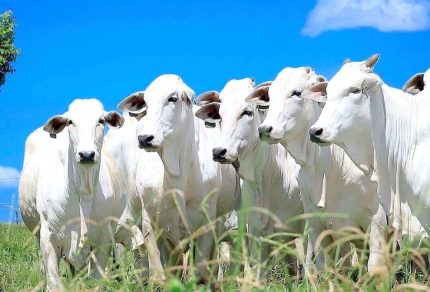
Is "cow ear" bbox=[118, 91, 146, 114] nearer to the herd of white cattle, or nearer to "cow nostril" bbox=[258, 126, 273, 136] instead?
the herd of white cattle

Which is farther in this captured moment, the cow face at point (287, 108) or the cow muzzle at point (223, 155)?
the cow muzzle at point (223, 155)

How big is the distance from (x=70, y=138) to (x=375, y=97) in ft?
11.7

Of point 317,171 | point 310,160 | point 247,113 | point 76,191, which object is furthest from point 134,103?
point 317,171

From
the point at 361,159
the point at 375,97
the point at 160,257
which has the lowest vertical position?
the point at 160,257

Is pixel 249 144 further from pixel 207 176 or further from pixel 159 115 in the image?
pixel 159 115

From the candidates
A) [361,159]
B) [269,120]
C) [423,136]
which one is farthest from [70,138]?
[423,136]

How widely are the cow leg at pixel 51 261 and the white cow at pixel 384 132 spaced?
10.9ft

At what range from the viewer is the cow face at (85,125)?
8375 mm

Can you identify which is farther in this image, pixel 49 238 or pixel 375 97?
pixel 49 238

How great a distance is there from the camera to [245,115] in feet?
29.9

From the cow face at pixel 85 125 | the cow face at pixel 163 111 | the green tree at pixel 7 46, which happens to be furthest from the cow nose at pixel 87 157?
the green tree at pixel 7 46

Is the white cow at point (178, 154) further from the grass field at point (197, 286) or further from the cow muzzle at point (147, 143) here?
the grass field at point (197, 286)

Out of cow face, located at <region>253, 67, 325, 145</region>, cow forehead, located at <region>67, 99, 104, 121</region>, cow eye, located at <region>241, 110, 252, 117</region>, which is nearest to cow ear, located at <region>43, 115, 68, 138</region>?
cow forehead, located at <region>67, 99, 104, 121</region>

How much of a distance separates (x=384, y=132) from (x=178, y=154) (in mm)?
2447
